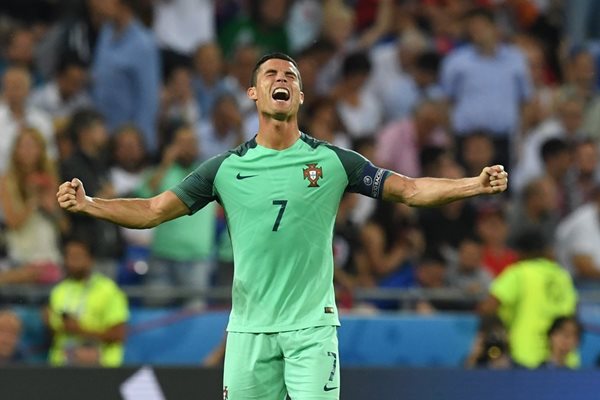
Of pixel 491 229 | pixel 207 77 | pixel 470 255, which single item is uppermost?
pixel 207 77

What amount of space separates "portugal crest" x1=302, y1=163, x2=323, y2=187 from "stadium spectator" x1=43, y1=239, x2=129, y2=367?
424 cm

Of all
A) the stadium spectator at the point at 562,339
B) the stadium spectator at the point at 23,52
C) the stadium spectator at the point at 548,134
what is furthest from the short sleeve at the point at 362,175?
the stadium spectator at the point at 548,134

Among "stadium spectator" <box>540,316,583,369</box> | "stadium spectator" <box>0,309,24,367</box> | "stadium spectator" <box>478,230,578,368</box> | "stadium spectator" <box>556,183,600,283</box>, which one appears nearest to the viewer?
"stadium spectator" <box>0,309,24,367</box>

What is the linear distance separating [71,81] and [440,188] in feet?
22.3

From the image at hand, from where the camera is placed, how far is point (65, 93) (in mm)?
13523

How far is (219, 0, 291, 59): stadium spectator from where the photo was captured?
1530 cm

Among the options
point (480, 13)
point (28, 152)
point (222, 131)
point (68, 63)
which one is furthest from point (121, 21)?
point (480, 13)

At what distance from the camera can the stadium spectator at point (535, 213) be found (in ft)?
43.8

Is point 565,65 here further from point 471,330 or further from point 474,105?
point 471,330

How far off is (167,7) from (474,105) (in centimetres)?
312

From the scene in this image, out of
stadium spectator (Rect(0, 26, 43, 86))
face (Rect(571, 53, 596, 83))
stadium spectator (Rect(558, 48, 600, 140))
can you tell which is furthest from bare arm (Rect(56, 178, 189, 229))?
face (Rect(571, 53, 596, 83))

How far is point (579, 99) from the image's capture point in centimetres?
1517

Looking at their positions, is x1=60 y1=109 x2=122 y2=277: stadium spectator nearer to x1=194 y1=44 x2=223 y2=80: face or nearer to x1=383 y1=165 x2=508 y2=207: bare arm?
x1=194 y1=44 x2=223 y2=80: face

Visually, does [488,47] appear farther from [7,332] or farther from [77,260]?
[7,332]
